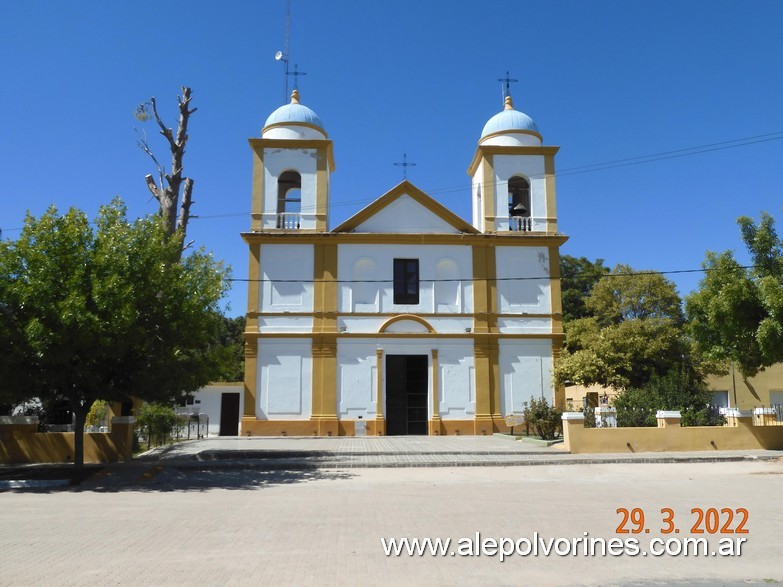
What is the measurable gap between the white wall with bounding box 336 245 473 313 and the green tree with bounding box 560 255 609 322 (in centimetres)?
2247

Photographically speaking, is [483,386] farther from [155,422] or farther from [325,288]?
[155,422]

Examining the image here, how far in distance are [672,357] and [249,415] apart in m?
Answer: 15.3

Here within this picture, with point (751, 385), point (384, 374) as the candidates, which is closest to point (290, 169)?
point (384, 374)

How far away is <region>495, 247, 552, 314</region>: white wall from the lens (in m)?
26.3

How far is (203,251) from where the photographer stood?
57.5 feet

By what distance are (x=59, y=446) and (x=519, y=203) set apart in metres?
19.0

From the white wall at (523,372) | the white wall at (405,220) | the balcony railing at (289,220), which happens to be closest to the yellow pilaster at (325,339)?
the balcony railing at (289,220)

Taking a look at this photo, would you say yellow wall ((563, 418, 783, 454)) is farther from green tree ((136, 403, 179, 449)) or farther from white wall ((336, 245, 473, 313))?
green tree ((136, 403, 179, 449))

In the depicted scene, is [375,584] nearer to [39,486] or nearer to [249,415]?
[39,486]

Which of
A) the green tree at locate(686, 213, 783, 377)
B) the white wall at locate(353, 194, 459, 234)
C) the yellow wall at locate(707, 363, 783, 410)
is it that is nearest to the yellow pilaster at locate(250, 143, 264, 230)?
the white wall at locate(353, 194, 459, 234)

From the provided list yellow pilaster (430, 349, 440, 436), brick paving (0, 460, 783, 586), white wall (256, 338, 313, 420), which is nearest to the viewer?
brick paving (0, 460, 783, 586)

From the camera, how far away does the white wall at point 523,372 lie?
25.5m

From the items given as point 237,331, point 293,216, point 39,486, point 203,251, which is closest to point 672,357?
point 293,216

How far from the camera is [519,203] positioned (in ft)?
92.4
